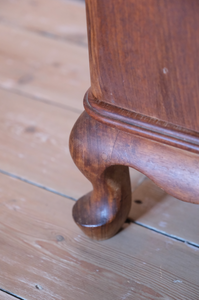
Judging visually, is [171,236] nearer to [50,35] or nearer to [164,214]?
[164,214]

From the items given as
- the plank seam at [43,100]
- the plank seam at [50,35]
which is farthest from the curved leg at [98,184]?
the plank seam at [50,35]

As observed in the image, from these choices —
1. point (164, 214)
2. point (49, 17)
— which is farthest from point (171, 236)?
point (49, 17)

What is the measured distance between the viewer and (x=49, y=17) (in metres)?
1.11

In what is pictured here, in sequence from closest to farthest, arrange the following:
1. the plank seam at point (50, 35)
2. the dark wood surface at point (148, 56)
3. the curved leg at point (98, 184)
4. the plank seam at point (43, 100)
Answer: the dark wood surface at point (148, 56), the curved leg at point (98, 184), the plank seam at point (43, 100), the plank seam at point (50, 35)

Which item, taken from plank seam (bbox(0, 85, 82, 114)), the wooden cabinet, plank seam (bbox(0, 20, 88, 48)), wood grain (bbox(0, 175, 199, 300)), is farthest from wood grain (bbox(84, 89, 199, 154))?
plank seam (bbox(0, 20, 88, 48))

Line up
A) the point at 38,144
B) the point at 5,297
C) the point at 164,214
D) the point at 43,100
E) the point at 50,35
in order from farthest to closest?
the point at 50,35
the point at 43,100
the point at 38,144
the point at 164,214
the point at 5,297

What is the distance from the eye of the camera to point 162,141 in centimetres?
36

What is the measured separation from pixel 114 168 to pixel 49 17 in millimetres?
801

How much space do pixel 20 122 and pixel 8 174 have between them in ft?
0.51

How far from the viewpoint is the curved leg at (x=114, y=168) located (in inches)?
14.7

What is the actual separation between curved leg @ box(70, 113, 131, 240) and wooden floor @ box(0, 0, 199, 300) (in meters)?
0.04

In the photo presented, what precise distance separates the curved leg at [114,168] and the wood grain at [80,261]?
33 mm

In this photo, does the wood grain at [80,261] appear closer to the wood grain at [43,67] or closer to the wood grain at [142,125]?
the wood grain at [142,125]

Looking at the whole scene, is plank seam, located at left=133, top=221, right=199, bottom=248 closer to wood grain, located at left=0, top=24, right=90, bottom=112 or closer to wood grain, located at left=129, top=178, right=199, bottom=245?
wood grain, located at left=129, top=178, right=199, bottom=245
